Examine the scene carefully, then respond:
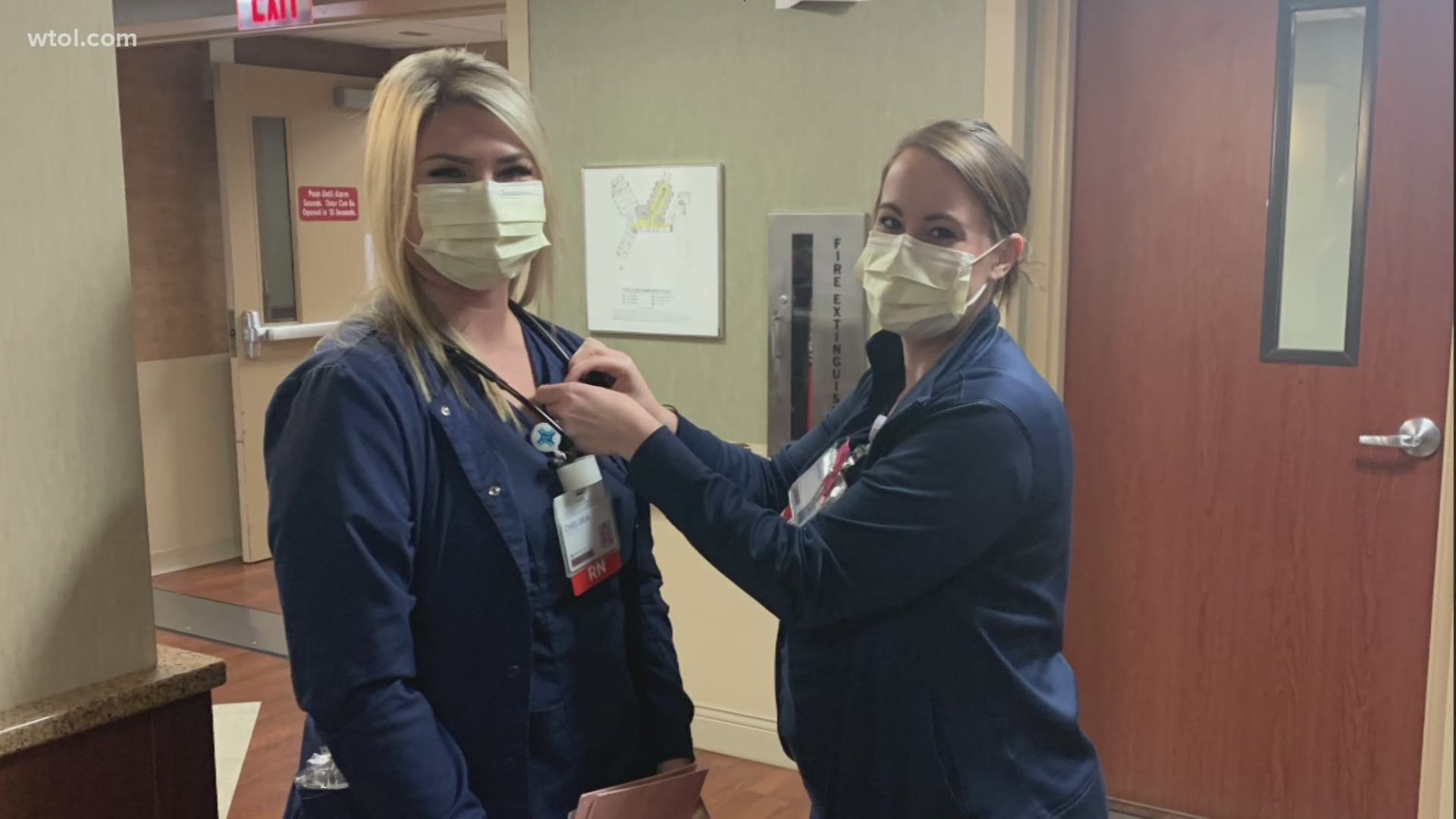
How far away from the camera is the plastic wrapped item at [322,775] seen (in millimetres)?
1235

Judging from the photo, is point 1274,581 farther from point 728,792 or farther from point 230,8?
point 230,8

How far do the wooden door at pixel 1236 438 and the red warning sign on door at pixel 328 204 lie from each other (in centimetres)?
344

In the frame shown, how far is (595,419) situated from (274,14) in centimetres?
329

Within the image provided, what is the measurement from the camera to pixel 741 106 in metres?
3.05

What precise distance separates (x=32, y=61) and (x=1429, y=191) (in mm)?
2480

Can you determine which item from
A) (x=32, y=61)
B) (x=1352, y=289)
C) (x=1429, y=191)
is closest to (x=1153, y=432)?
(x=1352, y=289)

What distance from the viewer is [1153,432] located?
2840 millimetres

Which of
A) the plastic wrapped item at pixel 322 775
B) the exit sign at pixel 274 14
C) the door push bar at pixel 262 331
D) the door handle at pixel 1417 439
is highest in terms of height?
the exit sign at pixel 274 14

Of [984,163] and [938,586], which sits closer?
[938,586]

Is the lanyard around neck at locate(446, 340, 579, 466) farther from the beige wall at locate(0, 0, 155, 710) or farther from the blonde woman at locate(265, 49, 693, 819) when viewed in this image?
the beige wall at locate(0, 0, 155, 710)

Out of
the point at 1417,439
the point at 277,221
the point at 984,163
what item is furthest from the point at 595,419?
the point at 277,221

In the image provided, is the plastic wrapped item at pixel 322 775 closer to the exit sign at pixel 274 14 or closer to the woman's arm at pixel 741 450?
the woman's arm at pixel 741 450

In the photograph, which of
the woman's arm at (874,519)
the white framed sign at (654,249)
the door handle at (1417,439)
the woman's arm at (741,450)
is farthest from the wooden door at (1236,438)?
the woman's arm at (874,519)

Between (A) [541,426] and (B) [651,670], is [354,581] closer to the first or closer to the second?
(A) [541,426]
